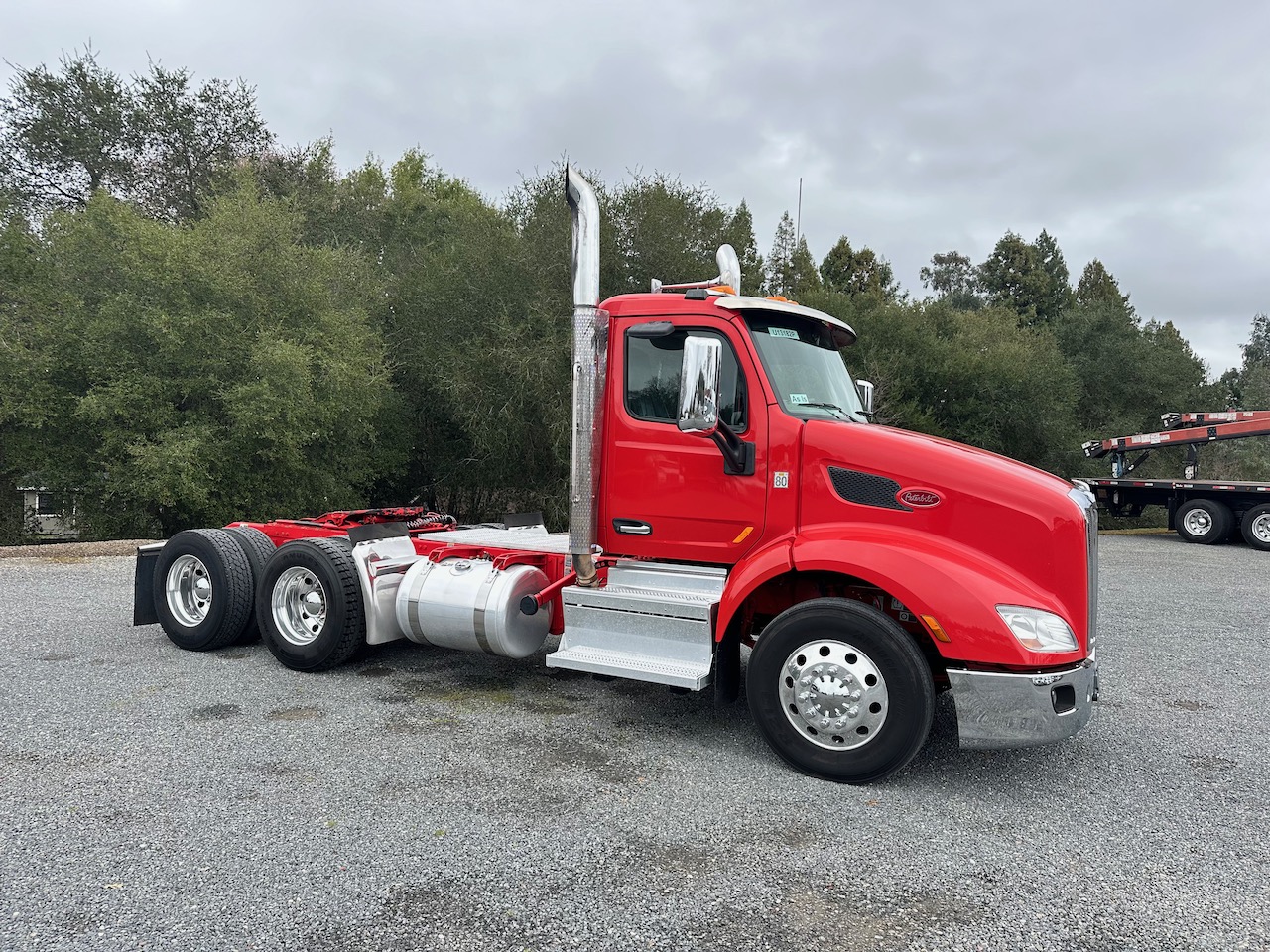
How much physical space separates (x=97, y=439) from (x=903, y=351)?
829 inches

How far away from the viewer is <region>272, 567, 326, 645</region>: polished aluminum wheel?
239 inches

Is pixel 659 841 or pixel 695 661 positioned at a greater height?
pixel 695 661

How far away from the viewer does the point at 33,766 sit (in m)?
4.22

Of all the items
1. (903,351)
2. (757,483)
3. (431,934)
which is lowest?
(431,934)

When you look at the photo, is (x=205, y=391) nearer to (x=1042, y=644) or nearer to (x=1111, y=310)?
(x=1042, y=644)

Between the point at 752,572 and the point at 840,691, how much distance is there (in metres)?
0.76

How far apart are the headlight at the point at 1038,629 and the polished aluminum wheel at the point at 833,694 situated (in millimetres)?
672

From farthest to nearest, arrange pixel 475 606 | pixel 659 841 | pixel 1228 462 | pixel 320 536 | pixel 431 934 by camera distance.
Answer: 1. pixel 1228 462
2. pixel 320 536
3. pixel 475 606
4. pixel 659 841
5. pixel 431 934

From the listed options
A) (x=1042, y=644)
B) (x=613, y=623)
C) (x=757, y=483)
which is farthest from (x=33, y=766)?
(x=1042, y=644)

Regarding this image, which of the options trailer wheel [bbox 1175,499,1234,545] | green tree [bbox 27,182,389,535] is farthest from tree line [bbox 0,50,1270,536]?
trailer wheel [bbox 1175,499,1234,545]

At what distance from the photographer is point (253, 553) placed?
6.65 metres

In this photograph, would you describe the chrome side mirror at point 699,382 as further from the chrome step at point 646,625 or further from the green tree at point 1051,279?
the green tree at point 1051,279

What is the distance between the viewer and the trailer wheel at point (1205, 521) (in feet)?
57.6

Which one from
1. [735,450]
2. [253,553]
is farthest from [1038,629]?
[253,553]
